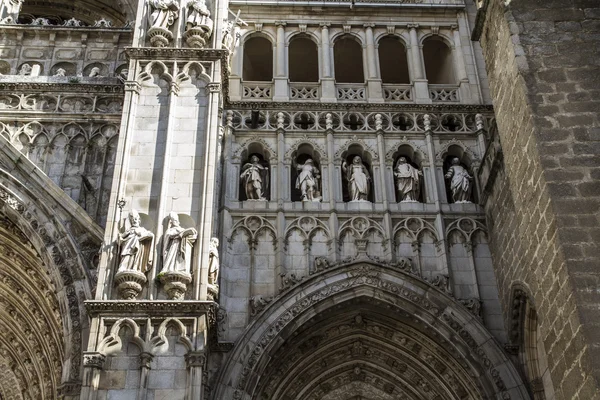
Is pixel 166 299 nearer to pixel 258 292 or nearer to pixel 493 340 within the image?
pixel 258 292

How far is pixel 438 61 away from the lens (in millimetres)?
18312

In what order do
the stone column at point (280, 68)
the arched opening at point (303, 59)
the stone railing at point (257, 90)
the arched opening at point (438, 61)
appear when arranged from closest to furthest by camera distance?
1. the stone column at point (280, 68)
2. the stone railing at point (257, 90)
3. the arched opening at point (438, 61)
4. the arched opening at point (303, 59)

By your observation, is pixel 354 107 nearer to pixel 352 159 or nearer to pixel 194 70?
pixel 352 159

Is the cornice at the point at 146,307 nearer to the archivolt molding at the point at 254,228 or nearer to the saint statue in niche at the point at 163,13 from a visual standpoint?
the archivolt molding at the point at 254,228

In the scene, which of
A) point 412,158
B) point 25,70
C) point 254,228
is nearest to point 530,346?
point 412,158

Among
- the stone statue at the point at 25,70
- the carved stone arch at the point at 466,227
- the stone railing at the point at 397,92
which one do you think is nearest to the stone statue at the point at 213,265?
the carved stone arch at the point at 466,227

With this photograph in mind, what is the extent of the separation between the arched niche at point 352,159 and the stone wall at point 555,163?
3.16 metres

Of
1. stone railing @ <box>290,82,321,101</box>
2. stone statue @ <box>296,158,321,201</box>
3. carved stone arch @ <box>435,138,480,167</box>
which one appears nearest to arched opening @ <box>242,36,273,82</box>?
stone railing @ <box>290,82,321,101</box>

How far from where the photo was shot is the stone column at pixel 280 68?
16062mm

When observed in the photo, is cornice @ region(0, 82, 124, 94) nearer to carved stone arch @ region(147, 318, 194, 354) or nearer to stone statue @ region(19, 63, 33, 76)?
stone statue @ region(19, 63, 33, 76)

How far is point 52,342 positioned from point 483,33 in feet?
30.7

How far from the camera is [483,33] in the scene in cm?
1292

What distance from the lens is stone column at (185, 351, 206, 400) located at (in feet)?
34.3

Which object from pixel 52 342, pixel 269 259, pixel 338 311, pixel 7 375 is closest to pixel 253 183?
pixel 269 259
